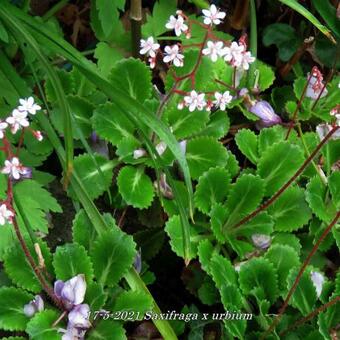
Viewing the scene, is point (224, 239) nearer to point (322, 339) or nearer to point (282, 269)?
point (282, 269)

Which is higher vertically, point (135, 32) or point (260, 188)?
point (135, 32)

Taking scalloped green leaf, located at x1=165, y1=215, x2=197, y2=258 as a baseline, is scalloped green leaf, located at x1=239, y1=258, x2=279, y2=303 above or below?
below

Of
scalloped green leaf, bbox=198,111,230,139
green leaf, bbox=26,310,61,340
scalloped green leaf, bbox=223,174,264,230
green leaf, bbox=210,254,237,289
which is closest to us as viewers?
green leaf, bbox=26,310,61,340

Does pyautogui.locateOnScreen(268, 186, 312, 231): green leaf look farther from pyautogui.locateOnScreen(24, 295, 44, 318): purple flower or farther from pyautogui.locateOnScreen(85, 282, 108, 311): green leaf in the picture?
pyautogui.locateOnScreen(24, 295, 44, 318): purple flower

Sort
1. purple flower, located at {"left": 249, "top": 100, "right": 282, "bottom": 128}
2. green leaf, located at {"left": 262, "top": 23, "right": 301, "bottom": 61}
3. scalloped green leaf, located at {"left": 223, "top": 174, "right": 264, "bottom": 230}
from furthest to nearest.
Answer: green leaf, located at {"left": 262, "top": 23, "right": 301, "bottom": 61}
purple flower, located at {"left": 249, "top": 100, "right": 282, "bottom": 128}
scalloped green leaf, located at {"left": 223, "top": 174, "right": 264, "bottom": 230}

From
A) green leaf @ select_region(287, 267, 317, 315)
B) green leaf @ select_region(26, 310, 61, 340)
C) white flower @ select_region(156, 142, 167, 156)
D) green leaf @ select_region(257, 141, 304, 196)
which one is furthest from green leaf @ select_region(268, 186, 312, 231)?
green leaf @ select_region(26, 310, 61, 340)

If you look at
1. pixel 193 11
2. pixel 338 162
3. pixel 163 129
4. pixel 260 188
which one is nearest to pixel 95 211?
pixel 163 129

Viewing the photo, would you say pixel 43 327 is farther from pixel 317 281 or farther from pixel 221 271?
Answer: pixel 317 281
